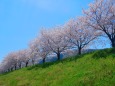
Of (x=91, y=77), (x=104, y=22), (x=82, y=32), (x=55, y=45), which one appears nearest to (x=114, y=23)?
(x=104, y=22)

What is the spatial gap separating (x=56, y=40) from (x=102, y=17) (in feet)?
70.4

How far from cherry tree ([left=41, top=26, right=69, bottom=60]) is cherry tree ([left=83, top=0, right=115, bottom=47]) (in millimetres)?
15000

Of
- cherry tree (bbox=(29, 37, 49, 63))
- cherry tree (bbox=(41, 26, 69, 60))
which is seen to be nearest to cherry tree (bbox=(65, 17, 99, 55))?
cherry tree (bbox=(41, 26, 69, 60))

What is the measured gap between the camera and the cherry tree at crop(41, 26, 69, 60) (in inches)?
2753

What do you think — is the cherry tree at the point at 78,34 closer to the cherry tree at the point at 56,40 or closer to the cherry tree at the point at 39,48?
the cherry tree at the point at 56,40

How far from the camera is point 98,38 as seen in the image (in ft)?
227

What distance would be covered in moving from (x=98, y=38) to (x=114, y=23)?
16.4 metres

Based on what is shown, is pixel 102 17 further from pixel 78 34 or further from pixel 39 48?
pixel 39 48

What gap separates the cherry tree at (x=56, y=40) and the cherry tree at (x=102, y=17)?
49.2 ft

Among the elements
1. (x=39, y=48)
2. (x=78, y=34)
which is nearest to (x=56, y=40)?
(x=78, y=34)

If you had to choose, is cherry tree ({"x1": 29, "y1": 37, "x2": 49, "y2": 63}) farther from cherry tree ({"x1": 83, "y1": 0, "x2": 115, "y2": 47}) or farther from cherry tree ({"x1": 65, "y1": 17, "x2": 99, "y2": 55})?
cherry tree ({"x1": 83, "y1": 0, "x2": 115, "y2": 47})

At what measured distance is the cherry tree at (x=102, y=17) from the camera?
51.2 metres

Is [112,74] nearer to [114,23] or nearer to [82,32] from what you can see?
[114,23]

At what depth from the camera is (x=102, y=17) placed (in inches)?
2041
